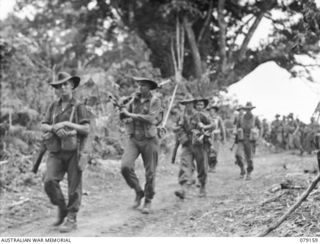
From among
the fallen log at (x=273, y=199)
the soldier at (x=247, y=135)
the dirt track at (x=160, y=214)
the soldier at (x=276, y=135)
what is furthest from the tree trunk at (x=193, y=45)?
the fallen log at (x=273, y=199)

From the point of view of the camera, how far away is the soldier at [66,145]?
636cm

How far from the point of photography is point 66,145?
632 cm

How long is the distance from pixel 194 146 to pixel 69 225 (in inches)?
136

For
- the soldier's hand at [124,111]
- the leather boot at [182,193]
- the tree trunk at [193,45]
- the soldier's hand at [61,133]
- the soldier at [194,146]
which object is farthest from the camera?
the tree trunk at [193,45]

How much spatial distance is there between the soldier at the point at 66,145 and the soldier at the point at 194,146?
9.15ft

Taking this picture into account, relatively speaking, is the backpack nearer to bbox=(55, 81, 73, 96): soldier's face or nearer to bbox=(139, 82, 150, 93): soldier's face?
bbox=(139, 82, 150, 93): soldier's face

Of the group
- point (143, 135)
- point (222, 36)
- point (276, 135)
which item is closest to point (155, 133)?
point (143, 135)

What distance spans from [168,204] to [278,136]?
24.9 ft

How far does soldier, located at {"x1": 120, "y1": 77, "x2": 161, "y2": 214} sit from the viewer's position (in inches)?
306

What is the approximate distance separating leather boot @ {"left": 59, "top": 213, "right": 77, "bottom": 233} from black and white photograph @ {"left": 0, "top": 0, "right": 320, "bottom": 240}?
0.01m

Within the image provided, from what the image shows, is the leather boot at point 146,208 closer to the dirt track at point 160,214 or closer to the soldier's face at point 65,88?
the dirt track at point 160,214

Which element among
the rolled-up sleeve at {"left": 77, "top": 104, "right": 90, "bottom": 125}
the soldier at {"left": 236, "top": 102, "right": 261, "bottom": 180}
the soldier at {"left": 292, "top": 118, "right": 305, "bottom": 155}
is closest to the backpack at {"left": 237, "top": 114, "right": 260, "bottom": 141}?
the soldier at {"left": 236, "top": 102, "right": 261, "bottom": 180}

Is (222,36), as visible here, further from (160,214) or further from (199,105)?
(160,214)

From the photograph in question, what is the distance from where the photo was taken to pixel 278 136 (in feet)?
50.5
